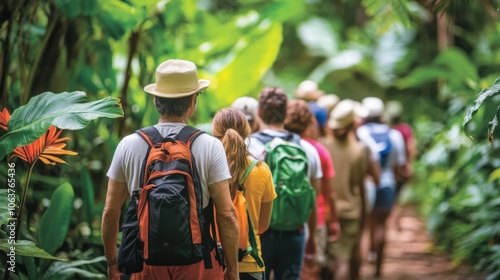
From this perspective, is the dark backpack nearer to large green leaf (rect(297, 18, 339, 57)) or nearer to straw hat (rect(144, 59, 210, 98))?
straw hat (rect(144, 59, 210, 98))

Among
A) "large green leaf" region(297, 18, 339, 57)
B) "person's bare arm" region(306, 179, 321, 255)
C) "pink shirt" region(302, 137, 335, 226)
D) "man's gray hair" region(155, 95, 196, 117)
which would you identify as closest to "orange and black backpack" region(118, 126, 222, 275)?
"man's gray hair" region(155, 95, 196, 117)

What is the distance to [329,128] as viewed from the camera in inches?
328

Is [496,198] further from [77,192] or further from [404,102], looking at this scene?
[404,102]

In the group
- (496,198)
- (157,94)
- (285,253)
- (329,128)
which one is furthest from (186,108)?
(496,198)

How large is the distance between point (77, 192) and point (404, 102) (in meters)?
11.4

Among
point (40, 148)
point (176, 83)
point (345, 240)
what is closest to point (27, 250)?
point (40, 148)

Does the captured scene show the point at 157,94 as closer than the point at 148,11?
Yes

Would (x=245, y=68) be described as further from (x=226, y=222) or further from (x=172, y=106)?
(x=226, y=222)

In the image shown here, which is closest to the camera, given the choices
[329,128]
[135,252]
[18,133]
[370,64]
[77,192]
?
[135,252]

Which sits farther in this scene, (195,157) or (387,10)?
(387,10)

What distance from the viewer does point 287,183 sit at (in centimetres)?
577

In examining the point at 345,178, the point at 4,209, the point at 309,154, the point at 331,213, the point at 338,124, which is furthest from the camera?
the point at 345,178

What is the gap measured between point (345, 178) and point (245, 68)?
152 centimetres

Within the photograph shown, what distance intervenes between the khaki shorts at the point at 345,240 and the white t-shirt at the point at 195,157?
4028 millimetres
